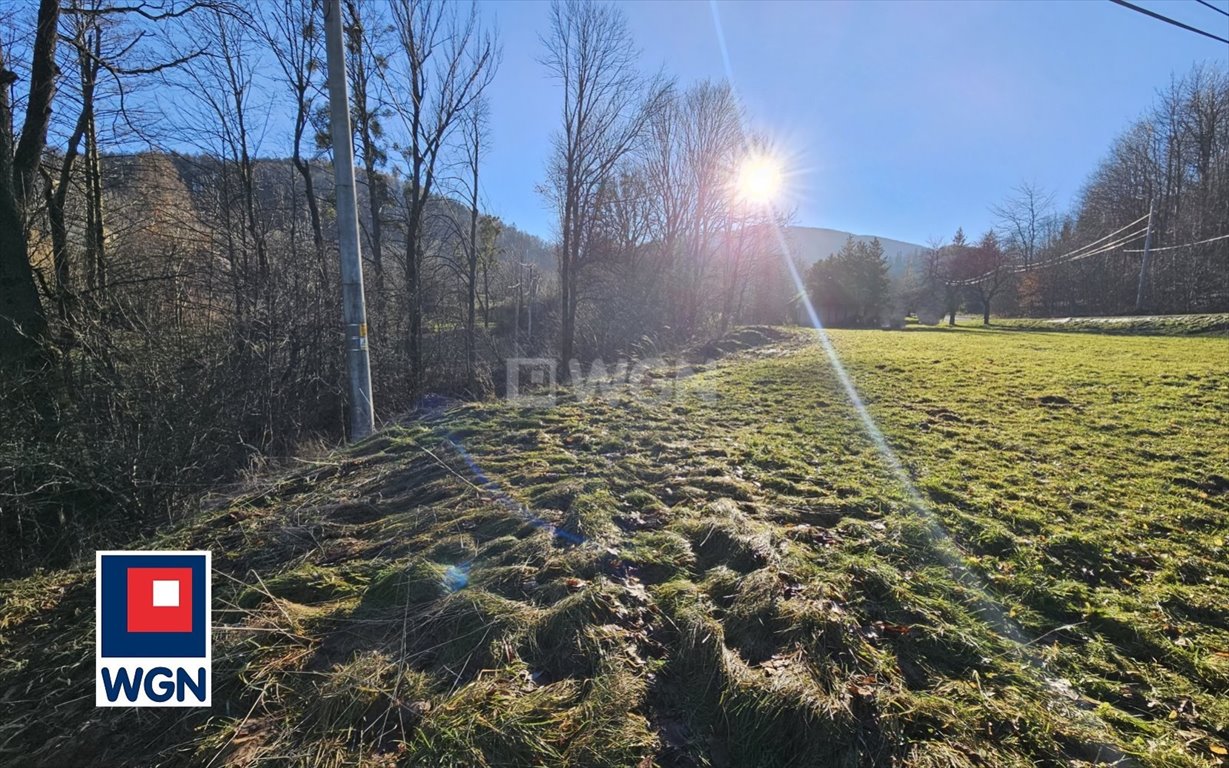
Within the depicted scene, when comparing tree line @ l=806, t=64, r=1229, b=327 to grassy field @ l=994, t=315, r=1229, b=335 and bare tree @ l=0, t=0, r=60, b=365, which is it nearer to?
grassy field @ l=994, t=315, r=1229, b=335

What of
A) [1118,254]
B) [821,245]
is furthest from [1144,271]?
[821,245]

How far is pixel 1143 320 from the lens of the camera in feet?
64.3

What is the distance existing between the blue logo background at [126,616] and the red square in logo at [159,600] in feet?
0.08

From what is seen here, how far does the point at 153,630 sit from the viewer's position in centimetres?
217

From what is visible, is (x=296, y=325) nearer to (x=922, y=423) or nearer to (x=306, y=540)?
(x=306, y=540)

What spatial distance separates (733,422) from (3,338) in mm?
7439

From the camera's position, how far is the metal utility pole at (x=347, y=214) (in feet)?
16.8

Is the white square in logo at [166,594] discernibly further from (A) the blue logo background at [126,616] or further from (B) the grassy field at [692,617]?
(B) the grassy field at [692,617]

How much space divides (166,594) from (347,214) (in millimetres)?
4329

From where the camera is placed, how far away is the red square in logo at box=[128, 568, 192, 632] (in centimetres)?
219

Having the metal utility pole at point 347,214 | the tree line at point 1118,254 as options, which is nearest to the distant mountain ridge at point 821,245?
the tree line at point 1118,254

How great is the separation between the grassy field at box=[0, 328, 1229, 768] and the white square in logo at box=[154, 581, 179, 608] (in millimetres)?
219

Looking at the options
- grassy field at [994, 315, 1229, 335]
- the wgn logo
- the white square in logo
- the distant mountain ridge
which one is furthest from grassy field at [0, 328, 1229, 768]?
the distant mountain ridge

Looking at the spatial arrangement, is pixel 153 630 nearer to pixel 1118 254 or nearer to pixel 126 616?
pixel 126 616
